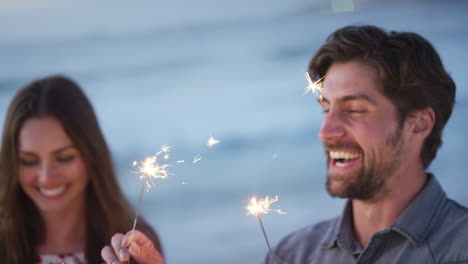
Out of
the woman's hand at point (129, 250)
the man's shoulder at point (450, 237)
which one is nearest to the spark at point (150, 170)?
the woman's hand at point (129, 250)

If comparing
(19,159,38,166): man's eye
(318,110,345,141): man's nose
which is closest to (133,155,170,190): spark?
(318,110,345,141): man's nose

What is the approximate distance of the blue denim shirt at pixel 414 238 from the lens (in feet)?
8.16

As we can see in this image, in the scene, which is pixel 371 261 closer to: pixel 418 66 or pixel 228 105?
pixel 418 66

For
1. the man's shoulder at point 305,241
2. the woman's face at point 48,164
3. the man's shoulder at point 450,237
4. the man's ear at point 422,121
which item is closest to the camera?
the man's shoulder at point 450,237

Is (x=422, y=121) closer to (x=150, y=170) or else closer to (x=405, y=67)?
(x=405, y=67)

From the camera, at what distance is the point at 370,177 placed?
8.88ft

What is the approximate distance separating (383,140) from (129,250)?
1261mm

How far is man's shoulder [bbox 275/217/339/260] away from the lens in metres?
2.99

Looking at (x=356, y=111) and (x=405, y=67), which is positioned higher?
(x=405, y=67)

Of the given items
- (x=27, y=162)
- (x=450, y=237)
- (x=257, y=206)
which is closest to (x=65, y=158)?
(x=27, y=162)

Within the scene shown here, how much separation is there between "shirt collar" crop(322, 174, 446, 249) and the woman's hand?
2.97 ft

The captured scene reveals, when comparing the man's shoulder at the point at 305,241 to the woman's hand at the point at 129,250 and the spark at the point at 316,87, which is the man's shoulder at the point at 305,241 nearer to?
the spark at the point at 316,87

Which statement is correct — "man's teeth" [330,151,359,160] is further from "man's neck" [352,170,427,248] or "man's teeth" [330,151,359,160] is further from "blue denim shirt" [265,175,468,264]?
"blue denim shirt" [265,175,468,264]

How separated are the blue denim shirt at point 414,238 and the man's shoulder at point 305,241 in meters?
0.01
